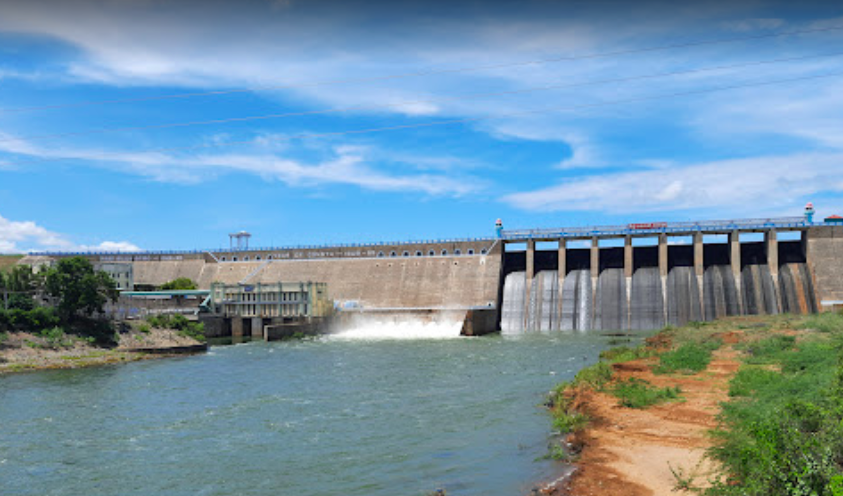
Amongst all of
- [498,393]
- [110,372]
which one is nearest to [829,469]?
[498,393]

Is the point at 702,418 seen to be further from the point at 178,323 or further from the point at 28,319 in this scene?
the point at 178,323

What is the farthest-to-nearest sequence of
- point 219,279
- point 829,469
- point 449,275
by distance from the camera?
1. point 219,279
2. point 449,275
3. point 829,469

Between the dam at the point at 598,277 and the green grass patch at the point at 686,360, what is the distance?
28791 millimetres

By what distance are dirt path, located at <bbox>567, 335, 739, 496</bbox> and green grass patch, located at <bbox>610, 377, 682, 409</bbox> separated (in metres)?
0.32

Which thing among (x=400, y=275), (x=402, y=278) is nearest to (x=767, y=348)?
(x=402, y=278)

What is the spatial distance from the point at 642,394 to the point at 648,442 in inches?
212

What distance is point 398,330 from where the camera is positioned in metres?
67.8

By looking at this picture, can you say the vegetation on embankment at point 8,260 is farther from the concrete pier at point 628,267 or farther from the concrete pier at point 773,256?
the concrete pier at point 773,256

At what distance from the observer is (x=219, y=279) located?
90000 mm

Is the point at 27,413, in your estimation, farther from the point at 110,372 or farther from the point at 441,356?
the point at 441,356

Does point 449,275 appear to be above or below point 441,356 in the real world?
above

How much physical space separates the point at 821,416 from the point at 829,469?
3719mm

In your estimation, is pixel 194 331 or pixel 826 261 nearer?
pixel 826 261

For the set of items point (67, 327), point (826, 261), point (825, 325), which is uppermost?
point (826, 261)
